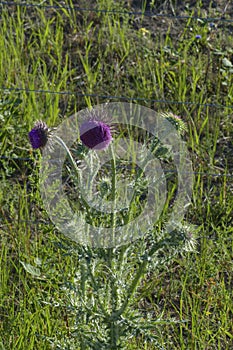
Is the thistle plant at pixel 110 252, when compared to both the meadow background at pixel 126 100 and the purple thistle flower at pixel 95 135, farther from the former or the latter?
the meadow background at pixel 126 100

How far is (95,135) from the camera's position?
1.85 metres

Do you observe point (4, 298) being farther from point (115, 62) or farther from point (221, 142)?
point (115, 62)

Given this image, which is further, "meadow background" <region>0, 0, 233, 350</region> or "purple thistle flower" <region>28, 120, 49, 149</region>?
"meadow background" <region>0, 0, 233, 350</region>

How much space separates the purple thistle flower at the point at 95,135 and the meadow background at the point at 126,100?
343 mm

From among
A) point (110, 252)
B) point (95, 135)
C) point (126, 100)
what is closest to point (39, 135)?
point (95, 135)

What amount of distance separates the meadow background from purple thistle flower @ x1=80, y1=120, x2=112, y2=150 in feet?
1.13

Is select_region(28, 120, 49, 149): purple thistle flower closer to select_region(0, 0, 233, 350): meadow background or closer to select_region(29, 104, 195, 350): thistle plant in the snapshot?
select_region(29, 104, 195, 350): thistle plant

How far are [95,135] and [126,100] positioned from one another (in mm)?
2035

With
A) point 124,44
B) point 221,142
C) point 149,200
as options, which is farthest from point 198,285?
point 124,44

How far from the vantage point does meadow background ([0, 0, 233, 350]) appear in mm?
2607

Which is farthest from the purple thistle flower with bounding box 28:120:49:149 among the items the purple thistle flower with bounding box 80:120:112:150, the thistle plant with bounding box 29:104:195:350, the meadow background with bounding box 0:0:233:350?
the meadow background with bounding box 0:0:233:350

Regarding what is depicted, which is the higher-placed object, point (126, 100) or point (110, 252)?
point (110, 252)

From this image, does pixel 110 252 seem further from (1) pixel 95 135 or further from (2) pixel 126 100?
(2) pixel 126 100

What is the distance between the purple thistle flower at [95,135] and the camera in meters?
1.85
